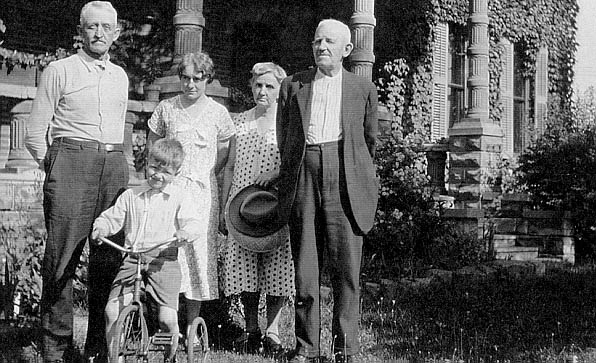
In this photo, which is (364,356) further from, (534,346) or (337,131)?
(337,131)

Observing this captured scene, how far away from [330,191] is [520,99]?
39.8ft

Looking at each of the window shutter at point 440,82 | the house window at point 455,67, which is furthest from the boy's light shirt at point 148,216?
the house window at point 455,67

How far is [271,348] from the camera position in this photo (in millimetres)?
5195

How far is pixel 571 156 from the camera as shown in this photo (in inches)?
427

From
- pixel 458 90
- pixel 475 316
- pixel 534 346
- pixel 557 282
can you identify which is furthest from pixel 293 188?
pixel 458 90

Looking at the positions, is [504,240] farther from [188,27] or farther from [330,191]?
[330,191]

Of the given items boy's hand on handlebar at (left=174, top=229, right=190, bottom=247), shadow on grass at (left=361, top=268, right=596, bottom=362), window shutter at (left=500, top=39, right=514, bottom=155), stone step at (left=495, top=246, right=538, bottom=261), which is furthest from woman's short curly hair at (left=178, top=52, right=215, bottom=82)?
window shutter at (left=500, top=39, right=514, bottom=155)

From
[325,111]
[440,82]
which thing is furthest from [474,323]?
[440,82]

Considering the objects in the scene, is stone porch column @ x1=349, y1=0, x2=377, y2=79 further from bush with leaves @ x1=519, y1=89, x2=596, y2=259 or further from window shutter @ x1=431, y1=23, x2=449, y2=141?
window shutter @ x1=431, y1=23, x2=449, y2=141

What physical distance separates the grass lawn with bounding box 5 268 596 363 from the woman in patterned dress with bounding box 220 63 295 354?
30 cm

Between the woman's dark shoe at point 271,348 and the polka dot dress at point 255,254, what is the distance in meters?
0.30

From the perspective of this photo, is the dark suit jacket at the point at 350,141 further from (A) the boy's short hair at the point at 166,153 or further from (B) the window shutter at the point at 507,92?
(B) the window shutter at the point at 507,92

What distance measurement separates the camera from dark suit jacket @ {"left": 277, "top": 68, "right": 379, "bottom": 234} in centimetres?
474

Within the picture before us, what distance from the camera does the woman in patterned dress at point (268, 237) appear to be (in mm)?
5223
